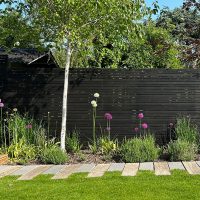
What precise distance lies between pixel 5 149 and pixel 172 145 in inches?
143

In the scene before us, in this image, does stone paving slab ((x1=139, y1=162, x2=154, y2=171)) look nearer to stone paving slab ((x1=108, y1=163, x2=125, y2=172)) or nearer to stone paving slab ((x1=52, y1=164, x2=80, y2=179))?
stone paving slab ((x1=108, y1=163, x2=125, y2=172))

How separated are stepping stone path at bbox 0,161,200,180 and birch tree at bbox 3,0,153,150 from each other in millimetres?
1471

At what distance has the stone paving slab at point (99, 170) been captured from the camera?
7.85 m

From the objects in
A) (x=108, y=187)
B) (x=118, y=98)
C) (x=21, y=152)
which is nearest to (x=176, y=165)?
(x=108, y=187)

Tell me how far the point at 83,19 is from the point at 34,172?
3.45 m

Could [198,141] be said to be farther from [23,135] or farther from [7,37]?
[7,37]

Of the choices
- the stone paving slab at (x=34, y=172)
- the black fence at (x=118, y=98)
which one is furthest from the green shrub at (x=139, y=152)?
the black fence at (x=118, y=98)

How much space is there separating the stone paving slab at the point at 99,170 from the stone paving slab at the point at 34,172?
95 cm

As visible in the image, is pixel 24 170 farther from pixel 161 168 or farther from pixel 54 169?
pixel 161 168

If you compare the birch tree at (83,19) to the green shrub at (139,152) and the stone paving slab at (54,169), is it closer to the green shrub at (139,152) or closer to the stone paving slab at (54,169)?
the stone paving slab at (54,169)

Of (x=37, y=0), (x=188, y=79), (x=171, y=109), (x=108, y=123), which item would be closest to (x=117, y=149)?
(x=108, y=123)

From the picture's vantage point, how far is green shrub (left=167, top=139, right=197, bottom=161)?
9000 mm

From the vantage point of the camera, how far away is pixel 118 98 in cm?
1116

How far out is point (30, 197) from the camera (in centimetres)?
620
